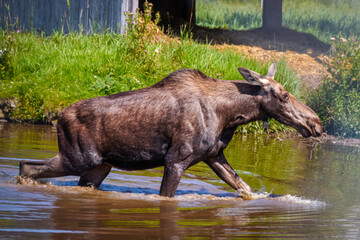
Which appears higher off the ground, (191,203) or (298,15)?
(191,203)

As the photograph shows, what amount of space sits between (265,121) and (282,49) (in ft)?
37.0

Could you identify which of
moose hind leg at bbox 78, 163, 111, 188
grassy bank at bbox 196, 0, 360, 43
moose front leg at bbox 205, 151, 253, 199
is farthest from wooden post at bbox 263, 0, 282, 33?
moose hind leg at bbox 78, 163, 111, 188

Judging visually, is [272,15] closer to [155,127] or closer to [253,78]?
[253,78]

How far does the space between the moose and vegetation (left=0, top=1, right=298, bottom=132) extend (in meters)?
5.17

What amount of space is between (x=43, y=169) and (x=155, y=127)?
4.28ft

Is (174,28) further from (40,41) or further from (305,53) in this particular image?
(40,41)

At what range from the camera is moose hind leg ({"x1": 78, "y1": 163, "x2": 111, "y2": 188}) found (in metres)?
6.82

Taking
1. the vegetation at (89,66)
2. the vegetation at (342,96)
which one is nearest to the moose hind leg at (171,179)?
the vegetation at (89,66)

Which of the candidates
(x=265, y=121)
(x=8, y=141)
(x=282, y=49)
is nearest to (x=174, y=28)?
(x=282, y=49)

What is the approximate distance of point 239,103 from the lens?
258 inches

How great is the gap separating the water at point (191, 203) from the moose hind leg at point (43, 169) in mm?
130

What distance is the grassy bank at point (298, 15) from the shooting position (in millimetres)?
22692

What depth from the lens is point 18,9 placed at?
16.0 metres

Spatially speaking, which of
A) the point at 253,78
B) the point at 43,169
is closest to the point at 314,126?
the point at 253,78
